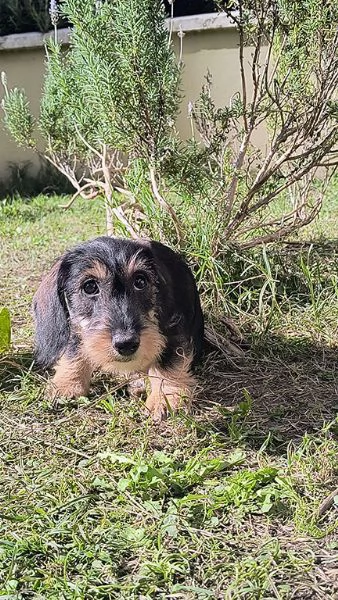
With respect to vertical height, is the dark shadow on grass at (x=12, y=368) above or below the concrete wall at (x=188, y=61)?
below

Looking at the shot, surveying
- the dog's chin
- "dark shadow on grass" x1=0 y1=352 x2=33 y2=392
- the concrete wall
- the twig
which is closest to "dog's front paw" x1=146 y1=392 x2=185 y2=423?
the dog's chin

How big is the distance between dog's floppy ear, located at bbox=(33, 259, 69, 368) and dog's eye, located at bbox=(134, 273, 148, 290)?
37cm

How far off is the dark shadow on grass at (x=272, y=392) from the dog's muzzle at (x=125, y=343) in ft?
1.76

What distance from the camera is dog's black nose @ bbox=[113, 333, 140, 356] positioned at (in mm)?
2891

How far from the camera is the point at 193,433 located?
3.04 m

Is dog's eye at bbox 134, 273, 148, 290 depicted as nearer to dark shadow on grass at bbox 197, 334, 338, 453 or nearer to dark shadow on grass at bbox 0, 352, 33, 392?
dark shadow on grass at bbox 197, 334, 338, 453

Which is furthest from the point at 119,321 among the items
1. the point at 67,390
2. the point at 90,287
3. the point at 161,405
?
the point at 67,390

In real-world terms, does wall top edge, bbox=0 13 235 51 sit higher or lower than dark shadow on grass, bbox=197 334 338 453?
higher

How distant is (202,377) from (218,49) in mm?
6292

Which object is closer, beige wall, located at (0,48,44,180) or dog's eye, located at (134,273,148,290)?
dog's eye, located at (134,273,148,290)

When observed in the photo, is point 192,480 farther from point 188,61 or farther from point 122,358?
point 188,61

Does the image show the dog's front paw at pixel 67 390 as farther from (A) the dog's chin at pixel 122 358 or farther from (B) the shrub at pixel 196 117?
(B) the shrub at pixel 196 117

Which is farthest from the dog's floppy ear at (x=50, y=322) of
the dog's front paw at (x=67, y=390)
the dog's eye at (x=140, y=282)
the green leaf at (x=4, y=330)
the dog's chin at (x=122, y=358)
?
the dog's chin at (x=122, y=358)

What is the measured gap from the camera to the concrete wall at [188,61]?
8.50 m
